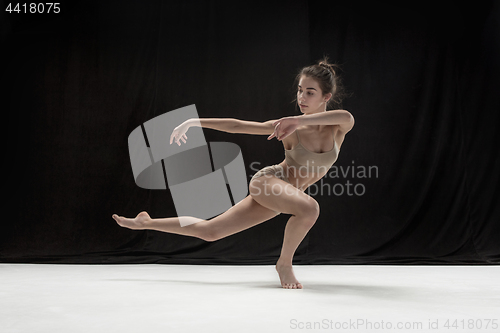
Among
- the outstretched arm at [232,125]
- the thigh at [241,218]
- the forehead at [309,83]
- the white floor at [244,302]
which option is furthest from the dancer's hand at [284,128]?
the white floor at [244,302]

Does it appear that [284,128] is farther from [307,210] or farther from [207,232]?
[207,232]

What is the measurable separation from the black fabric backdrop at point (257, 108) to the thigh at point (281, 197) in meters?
1.79

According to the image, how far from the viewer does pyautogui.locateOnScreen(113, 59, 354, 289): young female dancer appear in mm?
2281

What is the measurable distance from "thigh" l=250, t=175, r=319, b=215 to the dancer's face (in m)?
0.41

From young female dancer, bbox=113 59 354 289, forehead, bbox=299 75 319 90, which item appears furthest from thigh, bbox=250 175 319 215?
forehead, bbox=299 75 319 90

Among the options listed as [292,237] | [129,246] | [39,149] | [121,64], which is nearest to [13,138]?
[39,149]

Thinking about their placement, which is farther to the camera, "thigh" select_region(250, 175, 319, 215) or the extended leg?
the extended leg

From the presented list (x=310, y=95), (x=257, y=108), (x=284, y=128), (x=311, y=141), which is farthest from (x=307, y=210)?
(x=257, y=108)

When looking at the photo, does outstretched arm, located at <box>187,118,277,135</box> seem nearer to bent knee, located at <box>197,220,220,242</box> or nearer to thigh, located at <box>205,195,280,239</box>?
thigh, located at <box>205,195,280,239</box>

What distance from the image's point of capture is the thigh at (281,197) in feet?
7.43

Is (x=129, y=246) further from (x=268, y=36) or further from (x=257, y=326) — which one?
(x=257, y=326)

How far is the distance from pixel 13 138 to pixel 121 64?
1.16 meters

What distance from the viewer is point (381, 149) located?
166 inches

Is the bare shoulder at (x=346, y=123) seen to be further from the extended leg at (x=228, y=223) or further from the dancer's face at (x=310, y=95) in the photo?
the extended leg at (x=228, y=223)
